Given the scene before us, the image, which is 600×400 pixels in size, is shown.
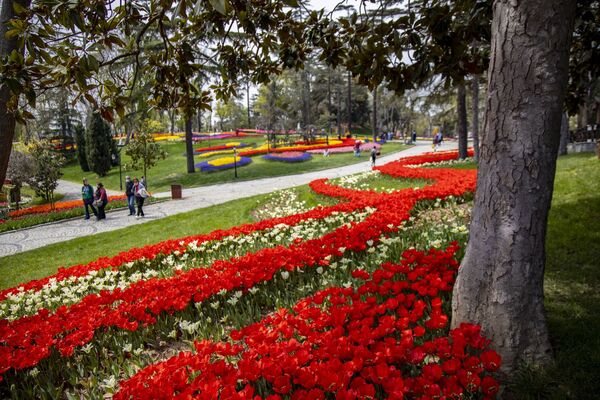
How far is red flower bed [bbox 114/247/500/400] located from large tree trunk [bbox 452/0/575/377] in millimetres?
264

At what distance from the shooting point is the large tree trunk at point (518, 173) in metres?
2.37

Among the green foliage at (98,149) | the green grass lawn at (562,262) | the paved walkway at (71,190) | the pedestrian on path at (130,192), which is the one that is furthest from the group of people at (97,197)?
the green foliage at (98,149)

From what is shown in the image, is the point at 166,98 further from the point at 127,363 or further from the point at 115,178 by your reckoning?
the point at 115,178

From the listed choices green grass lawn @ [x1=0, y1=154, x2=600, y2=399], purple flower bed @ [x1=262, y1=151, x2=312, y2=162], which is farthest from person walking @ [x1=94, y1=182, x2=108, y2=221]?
purple flower bed @ [x1=262, y1=151, x2=312, y2=162]

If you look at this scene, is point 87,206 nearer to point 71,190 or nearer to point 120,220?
point 120,220

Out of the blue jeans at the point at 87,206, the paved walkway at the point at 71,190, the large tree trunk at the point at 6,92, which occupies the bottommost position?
the paved walkway at the point at 71,190

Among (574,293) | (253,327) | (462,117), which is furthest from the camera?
(462,117)

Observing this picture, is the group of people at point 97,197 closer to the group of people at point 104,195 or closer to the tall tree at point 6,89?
the group of people at point 104,195

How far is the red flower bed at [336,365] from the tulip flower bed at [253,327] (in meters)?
0.01

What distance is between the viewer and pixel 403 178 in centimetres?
1487

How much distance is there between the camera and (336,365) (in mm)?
2285

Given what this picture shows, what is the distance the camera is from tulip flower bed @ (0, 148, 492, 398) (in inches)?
92.0

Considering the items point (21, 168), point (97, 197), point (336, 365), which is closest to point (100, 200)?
point (97, 197)

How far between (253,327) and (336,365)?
0.95 m
